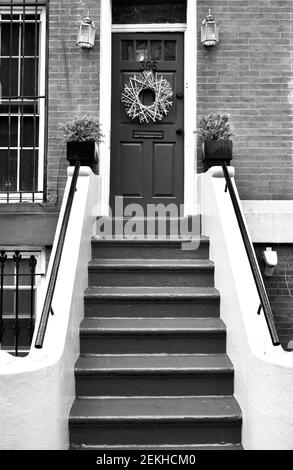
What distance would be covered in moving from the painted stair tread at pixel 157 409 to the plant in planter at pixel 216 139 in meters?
2.60

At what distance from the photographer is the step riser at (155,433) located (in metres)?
3.48

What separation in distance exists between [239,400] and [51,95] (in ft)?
13.6

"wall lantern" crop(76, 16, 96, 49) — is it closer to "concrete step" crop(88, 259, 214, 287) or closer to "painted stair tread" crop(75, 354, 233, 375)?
"concrete step" crop(88, 259, 214, 287)

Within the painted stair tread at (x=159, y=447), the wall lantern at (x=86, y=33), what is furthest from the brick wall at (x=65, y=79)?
the painted stair tread at (x=159, y=447)

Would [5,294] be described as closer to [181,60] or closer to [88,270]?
[88,270]

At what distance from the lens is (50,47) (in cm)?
577

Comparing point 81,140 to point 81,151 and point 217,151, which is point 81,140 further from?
point 217,151

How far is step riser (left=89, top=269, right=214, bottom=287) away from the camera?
4688 mm

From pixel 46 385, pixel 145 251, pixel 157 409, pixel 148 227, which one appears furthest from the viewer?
pixel 148 227

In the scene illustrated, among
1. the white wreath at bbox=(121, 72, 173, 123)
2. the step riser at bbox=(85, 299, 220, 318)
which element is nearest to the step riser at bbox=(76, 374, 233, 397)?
the step riser at bbox=(85, 299, 220, 318)

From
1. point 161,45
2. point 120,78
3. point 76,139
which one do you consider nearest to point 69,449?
point 76,139

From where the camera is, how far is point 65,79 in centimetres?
575

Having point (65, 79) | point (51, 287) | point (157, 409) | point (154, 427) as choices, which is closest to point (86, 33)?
point (65, 79)

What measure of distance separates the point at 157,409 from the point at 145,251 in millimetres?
1833
